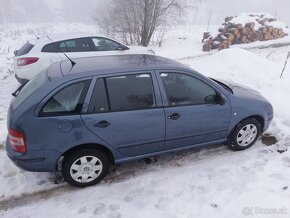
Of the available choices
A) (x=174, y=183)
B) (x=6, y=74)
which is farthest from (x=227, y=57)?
(x=6, y=74)

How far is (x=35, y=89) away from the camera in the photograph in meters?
3.81

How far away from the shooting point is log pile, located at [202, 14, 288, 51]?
1620 cm

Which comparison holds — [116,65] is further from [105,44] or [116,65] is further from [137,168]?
[105,44]

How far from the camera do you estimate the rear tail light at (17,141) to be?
3.62 metres

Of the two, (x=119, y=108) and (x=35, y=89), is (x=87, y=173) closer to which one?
(x=119, y=108)

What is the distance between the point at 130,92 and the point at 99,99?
0.46 meters

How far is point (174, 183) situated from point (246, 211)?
1057 mm

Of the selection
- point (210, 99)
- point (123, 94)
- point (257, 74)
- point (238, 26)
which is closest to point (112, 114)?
point (123, 94)

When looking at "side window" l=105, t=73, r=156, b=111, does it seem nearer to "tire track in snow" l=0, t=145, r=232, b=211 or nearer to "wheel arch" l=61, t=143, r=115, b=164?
"wheel arch" l=61, t=143, r=115, b=164

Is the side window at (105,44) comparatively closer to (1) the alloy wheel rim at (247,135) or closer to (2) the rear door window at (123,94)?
(2) the rear door window at (123,94)

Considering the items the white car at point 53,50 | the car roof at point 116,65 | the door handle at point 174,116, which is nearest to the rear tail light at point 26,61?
the white car at point 53,50

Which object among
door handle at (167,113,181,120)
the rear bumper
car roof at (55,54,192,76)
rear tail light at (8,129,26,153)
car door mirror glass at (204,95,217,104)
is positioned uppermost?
car roof at (55,54,192,76)

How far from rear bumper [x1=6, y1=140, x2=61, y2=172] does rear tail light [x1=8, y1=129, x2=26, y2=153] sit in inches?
2.8

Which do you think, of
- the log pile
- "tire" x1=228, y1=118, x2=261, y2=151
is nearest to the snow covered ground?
"tire" x1=228, y1=118, x2=261, y2=151
